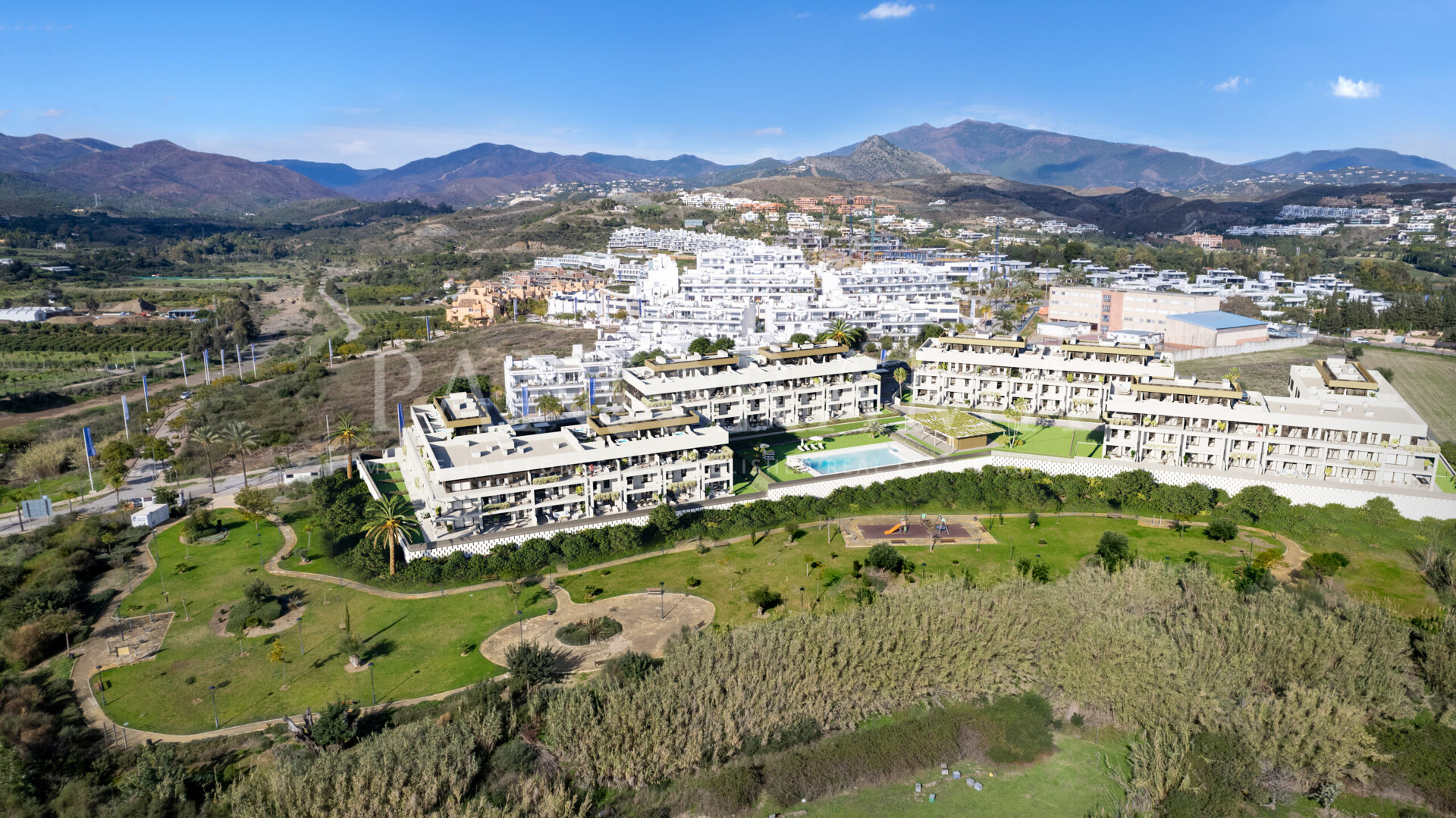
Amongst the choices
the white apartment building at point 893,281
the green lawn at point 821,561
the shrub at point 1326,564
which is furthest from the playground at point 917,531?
the white apartment building at point 893,281

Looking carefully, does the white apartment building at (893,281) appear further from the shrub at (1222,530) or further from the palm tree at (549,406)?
the shrub at (1222,530)

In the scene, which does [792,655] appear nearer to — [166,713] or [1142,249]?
[166,713]

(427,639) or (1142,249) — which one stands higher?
(1142,249)

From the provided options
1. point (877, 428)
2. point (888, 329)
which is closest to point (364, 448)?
point (877, 428)

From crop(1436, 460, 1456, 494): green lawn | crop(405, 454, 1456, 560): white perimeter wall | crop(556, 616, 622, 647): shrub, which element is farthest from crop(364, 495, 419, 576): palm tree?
crop(1436, 460, 1456, 494): green lawn

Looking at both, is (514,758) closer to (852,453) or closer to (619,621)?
(619,621)

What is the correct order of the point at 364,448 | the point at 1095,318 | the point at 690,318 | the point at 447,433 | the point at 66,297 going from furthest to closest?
the point at 66,297 → the point at 1095,318 → the point at 690,318 → the point at 364,448 → the point at 447,433

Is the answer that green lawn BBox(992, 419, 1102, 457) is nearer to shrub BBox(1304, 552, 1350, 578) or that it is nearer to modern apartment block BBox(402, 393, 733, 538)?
shrub BBox(1304, 552, 1350, 578)
